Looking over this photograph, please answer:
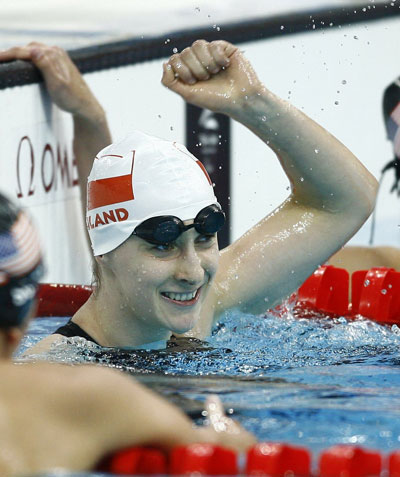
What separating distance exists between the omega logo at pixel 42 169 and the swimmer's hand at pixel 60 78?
20 centimetres

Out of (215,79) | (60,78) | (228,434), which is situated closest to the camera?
(228,434)

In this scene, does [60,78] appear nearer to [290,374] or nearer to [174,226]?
[174,226]

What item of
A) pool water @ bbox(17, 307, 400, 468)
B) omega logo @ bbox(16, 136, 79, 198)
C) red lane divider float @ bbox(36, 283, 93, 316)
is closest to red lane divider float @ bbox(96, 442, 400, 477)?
pool water @ bbox(17, 307, 400, 468)

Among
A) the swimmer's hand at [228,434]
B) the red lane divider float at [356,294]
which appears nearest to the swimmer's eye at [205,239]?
the swimmer's hand at [228,434]

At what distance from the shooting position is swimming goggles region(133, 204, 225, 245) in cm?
212

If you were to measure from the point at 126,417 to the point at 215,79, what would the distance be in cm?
134

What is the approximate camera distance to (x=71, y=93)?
361 centimetres

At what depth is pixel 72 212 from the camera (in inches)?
154

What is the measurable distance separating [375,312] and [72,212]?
1.41 meters

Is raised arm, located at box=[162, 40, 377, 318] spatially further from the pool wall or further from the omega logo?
the pool wall

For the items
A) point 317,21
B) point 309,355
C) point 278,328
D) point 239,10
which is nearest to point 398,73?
point 317,21

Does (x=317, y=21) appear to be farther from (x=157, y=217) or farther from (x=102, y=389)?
(x=102, y=389)

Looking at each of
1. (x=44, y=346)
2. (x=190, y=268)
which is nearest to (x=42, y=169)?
(x=44, y=346)

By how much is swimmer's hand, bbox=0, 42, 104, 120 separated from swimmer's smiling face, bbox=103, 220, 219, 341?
1540 mm
